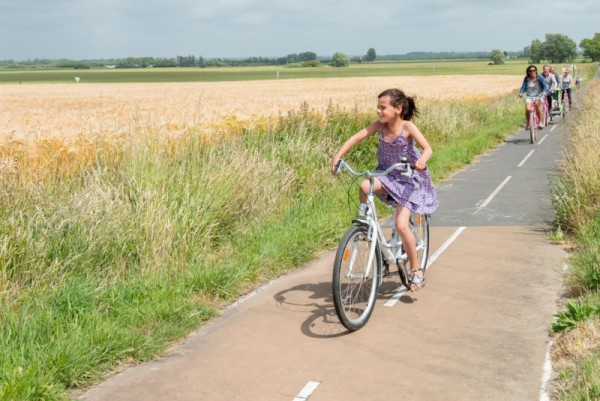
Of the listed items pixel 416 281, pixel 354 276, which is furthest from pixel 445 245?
pixel 354 276

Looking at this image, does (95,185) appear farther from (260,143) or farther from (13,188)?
(260,143)

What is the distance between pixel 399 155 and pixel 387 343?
1715 millimetres

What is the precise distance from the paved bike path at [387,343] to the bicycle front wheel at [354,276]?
15 cm

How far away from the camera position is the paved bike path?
4945 mm

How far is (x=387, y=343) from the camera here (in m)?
5.84

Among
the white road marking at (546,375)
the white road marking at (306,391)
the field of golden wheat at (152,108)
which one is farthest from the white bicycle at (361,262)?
the field of golden wheat at (152,108)

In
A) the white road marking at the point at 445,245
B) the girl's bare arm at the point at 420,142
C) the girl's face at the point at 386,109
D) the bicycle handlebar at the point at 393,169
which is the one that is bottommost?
the white road marking at the point at 445,245

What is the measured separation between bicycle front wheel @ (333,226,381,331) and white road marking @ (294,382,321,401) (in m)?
0.89

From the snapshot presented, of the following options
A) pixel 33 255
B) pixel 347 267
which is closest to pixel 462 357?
pixel 347 267

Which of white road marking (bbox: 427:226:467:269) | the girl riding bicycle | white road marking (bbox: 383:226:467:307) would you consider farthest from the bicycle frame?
white road marking (bbox: 427:226:467:269)

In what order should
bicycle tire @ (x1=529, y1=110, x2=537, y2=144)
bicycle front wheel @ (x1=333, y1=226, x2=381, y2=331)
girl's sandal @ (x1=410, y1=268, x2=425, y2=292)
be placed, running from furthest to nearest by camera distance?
bicycle tire @ (x1=529, y1=110, x2=537, y2=144)
girl's sandal @ (x1=410, y1=268, x2=425, y2=292)
bicycle front wheel @ (x1=333, y1=226, x2=381, y2=331)

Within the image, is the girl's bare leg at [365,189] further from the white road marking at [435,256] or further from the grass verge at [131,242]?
the grass verge at [131,242]

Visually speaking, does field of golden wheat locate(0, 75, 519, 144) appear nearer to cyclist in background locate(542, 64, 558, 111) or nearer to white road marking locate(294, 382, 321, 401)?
white road marking locate(294, 382, 321, 401)

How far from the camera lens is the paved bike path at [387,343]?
16.2ft
